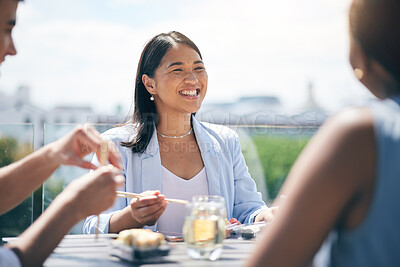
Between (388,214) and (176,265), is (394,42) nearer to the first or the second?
(388,214)

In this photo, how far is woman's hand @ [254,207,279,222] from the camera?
2045 mm

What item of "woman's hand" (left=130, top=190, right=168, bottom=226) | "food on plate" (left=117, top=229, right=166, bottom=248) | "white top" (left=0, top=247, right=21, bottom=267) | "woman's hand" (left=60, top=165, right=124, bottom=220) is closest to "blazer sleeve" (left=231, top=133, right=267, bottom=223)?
"woman's hand" (left=130, top=190, right=168, bottom=226)

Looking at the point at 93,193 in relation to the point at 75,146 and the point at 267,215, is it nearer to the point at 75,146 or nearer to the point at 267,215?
the point at 75,146

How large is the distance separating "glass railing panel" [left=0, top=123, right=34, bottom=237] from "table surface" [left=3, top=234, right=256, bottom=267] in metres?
1.80

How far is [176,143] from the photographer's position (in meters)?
2.86

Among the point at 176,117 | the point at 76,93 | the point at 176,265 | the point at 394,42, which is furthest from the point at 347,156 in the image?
the point at 76,93

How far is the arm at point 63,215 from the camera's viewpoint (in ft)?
4.01

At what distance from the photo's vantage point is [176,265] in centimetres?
137

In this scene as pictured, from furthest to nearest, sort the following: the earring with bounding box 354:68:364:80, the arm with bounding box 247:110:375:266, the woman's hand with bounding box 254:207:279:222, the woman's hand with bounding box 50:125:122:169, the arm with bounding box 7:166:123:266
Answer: the woman's hand with bounding box 254:207:279:222
the woman's hand with bounding box 50:125:122:169
the arm with bounding box 7:166:123:266
the earring with bounding box 354:68:364:80
the arm with bounding box 247:110:375:266

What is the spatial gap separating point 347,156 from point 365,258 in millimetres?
215

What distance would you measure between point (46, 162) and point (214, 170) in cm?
130

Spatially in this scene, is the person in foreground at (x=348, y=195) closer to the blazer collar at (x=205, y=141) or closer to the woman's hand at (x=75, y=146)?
the woman's hand at (x=75, y=146)

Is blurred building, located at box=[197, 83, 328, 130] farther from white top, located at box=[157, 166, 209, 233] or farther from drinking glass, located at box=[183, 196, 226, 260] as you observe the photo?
drinking glass, located at box=[183, 196, 226, 260]

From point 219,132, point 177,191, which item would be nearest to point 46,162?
point 177,191
